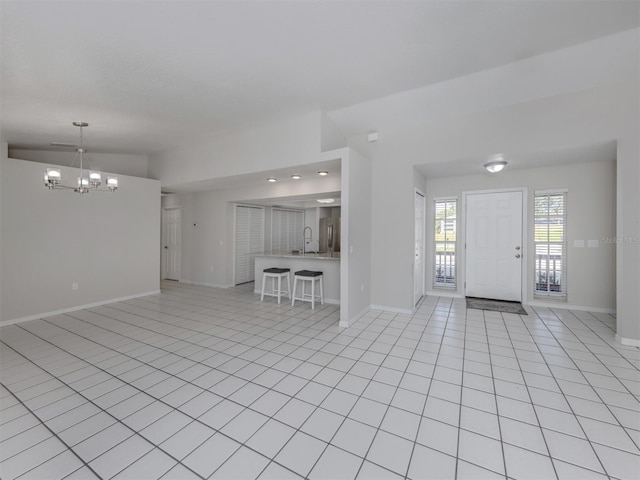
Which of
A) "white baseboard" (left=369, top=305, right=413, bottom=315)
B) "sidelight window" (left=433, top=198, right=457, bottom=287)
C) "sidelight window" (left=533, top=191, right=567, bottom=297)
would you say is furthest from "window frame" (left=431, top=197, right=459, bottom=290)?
"white baseboard" (left=369, top=305, right=413, bottom=315)

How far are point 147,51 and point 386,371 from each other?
380 centimetres

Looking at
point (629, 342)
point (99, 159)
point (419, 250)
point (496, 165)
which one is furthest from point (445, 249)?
point (99, 159)

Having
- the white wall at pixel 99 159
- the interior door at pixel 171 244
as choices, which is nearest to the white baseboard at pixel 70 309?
the interior door at pixel 171 244

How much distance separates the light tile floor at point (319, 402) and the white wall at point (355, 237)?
0.46 meters

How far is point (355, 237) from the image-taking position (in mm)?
4227

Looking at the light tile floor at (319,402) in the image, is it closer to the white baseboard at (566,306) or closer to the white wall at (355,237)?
the white wall at (355,237)

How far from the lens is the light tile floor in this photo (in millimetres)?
1637

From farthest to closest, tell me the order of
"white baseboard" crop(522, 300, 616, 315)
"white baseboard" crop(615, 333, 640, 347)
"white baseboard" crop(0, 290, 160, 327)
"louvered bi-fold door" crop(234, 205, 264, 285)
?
"louvered bi-fold door" crop(234, 205, 264, 285)
"white baseboard" crop(522, 300, 616, 315)
"white baseboard" crop(0, 290, 160, 327)
"white baseboard" crop(615, 333, 640, 347)

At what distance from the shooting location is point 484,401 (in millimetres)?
2225

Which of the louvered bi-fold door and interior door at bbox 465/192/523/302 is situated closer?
interior door at bbox 465/192/523/302

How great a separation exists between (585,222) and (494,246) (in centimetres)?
135

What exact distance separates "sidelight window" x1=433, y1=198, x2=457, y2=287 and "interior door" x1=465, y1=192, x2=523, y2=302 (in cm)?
26

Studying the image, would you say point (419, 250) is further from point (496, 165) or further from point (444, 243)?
point (496, 165)

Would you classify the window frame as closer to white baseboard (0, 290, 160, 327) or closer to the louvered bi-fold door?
the louvered bi-fold door
